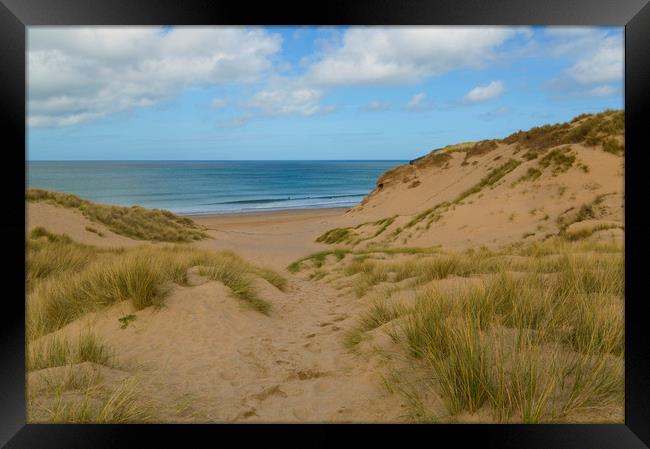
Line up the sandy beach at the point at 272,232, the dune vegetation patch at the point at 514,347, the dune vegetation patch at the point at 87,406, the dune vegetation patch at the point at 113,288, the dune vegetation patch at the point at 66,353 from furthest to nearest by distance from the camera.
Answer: the sandy beach at the point at 272,232 < the dune vegetation patch at the point at 113,288 < the dune vegetation patch at the point at 66,353 < the dune vegetation patch at the point at 87,406 < the dune vegetation patch at the point at 514,347

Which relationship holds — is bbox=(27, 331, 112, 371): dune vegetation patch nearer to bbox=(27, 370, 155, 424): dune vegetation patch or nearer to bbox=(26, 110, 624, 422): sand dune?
bbox=(26, 110, 624, 422): sand dune

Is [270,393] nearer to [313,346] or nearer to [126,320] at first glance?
[313,346]

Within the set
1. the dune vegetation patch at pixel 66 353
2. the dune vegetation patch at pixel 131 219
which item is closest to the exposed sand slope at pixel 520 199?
the dune vegetation patch at pixel 131 219

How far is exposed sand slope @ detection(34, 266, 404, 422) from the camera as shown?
3.60 m

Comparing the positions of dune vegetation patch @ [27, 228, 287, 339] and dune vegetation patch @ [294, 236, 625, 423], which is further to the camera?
dune vegetation patch @ [27, 228, 287, 339]

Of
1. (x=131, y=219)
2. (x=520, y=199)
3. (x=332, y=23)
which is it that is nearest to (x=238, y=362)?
(x=332, y=23)

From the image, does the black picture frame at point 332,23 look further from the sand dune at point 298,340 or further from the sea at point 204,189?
the sea at point 204,189

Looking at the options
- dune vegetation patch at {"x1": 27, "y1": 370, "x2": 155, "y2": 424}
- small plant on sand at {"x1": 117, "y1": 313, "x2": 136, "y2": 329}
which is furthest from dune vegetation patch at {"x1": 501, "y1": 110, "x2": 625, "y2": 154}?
dune vegetation patch at {"x1": 27, "y1": 370, "x2": 155, "y2": 424}

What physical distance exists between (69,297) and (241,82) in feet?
315

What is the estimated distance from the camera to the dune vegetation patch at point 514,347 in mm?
2928

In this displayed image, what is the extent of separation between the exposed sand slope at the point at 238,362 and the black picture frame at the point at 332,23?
2.20 ft

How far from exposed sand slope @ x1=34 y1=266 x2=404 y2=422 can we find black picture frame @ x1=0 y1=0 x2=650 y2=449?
0.67 meters

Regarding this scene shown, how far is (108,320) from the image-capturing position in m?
5.66

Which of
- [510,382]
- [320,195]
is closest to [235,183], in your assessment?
[320,195]
